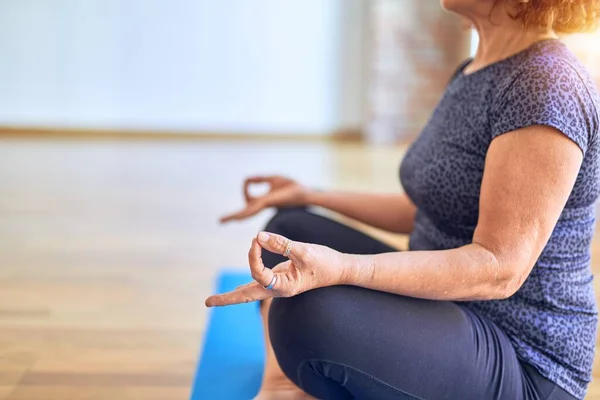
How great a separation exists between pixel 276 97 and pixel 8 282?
3.43 m

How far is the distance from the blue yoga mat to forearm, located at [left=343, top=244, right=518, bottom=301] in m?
0.48

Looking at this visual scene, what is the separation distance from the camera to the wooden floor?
4.77 feet

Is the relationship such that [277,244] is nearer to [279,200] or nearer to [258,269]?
[258,269]

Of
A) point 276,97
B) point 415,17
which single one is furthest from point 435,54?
point 276,97

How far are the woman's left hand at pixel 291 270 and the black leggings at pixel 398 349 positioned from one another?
0.04 metres

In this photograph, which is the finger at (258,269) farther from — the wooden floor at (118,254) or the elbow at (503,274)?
the wooden floor at (118,254)

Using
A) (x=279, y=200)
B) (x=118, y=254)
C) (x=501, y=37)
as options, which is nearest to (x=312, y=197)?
(x=279, y=200)

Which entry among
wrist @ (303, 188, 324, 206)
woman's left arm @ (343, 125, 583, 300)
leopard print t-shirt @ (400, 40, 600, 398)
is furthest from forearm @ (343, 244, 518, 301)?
wrist @ (303, 188, 324, 206)

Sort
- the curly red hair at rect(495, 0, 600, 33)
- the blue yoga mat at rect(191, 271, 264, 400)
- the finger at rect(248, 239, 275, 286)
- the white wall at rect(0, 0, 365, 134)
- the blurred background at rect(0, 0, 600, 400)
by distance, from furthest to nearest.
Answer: the white wall at rect(0, 0, 365, 134), the blurred background at rect(0, 0, 600, 400), the blue yoga mat at rect(191, 271, 264, 400), the curly red hair at rect(495, 0, 600, 33), the finger at rect(248, 239, 275, 286)

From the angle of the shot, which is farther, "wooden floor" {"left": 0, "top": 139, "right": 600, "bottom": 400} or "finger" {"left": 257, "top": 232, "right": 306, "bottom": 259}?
"wooden floor" {"left": 0, "top": 139, "right": 600, "bottom": 400}

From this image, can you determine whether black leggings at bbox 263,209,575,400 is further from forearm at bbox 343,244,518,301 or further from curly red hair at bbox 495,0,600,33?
curly red hair at bbox 495,0,600,33

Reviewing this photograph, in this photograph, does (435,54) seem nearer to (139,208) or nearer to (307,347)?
(139,208)

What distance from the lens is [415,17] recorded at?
487 cm

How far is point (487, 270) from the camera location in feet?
2.95
